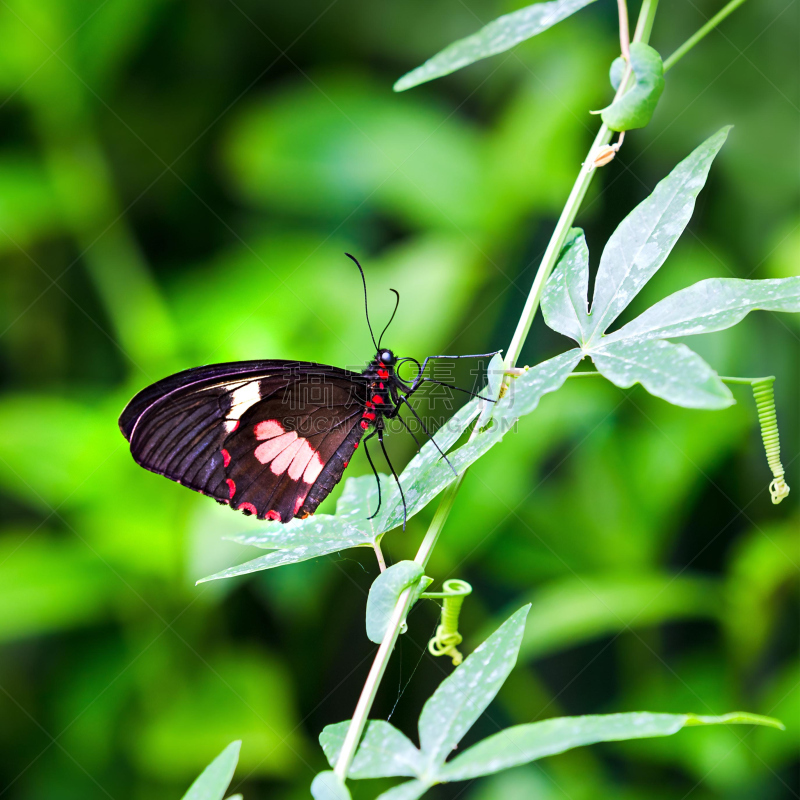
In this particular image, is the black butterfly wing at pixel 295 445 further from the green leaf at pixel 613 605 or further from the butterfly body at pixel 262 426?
the green leaf at pixel 613 605

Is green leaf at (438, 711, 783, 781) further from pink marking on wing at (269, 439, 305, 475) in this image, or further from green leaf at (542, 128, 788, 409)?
pink marking on wing at (269, 439, 305, 475)

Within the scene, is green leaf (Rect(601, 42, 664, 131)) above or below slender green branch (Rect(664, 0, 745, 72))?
below

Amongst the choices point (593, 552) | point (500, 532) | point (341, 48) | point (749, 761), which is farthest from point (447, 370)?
point (341, 48)

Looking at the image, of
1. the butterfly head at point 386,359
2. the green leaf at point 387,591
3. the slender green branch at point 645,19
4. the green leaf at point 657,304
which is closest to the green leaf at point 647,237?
the green leaf at point 657,304

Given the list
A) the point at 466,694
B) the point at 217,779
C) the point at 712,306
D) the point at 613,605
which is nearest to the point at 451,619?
the point at 466,694

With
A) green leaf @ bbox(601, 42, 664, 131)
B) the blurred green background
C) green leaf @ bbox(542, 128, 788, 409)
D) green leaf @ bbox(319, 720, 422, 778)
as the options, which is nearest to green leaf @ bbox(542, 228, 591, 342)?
green leaf @ bbox(542, 128, 788, 409)

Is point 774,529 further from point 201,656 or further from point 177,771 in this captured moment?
point 177,771
